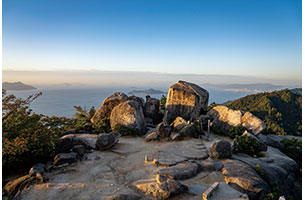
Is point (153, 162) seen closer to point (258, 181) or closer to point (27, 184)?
point (258, 181)

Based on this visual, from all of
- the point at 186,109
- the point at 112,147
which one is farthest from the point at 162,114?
the point at 112,147

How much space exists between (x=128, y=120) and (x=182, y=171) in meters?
9.26

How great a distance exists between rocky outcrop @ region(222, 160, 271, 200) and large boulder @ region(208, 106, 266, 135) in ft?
27.0

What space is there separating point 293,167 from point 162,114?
13.2 metres

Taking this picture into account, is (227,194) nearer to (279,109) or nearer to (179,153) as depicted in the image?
(179,153)

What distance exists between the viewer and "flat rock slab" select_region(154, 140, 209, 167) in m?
11.0

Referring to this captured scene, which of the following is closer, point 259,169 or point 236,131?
point 259,169

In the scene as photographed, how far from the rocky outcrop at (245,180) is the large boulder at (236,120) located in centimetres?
822

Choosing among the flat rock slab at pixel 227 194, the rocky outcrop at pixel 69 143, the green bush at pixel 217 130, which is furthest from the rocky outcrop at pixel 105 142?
the green bush at pixel 217 130

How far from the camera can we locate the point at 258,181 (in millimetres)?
8844

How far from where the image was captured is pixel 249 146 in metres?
13.4

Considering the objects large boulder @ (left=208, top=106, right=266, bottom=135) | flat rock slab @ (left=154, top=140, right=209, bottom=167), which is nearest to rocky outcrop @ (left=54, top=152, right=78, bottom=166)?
flat rock slab @ (left=154, top=140, right=209, bottom=167)

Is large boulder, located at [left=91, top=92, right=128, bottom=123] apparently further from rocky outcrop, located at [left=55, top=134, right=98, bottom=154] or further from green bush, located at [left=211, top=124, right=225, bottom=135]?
green bush, located at [left=211, top=124, right=225, bottom=135]

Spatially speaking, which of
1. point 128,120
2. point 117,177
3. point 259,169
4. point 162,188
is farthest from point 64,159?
point 259,169
